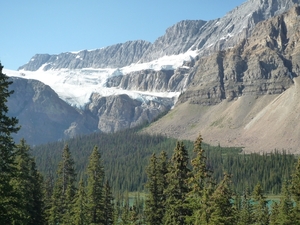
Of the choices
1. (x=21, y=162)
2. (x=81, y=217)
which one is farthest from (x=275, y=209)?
(x=21, y=162)

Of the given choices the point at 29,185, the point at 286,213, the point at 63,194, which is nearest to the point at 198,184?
the point at 29,185

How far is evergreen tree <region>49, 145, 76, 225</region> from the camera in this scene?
58.8 metres

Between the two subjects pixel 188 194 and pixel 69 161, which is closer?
pixel 188 194

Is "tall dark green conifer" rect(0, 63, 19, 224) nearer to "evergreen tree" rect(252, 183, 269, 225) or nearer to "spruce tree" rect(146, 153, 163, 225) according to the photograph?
"spruce tree" rect(146, 153, 163, 225)

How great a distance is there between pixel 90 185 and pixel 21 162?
1071 cm

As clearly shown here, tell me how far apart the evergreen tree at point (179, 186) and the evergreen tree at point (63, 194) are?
Answer: 22.0 m

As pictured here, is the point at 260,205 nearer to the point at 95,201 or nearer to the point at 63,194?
the point at 95,201

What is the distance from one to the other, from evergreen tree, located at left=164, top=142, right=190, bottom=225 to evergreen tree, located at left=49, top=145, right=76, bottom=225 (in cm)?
2204

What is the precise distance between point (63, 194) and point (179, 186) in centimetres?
2873

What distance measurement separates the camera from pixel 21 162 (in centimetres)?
4741

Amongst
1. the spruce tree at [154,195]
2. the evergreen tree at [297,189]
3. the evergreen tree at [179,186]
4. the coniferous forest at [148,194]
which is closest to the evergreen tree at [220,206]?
the coniferous forest at [148,194]

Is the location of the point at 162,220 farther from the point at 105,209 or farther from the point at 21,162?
the point at 21,162

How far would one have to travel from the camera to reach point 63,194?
62156 millimetres

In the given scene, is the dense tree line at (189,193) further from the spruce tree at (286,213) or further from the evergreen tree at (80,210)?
the evergreen tree at (80,210)
